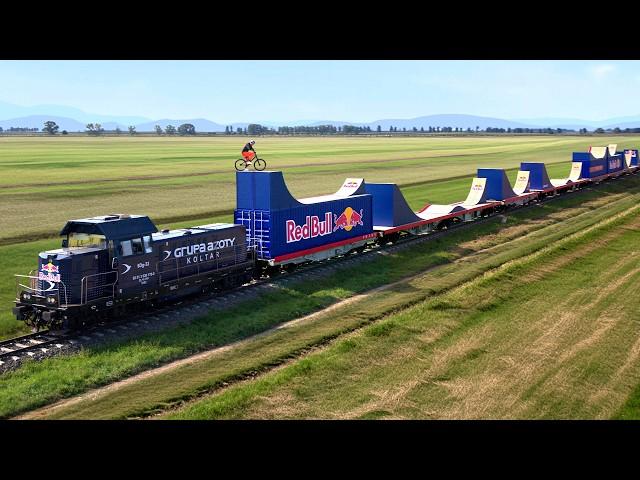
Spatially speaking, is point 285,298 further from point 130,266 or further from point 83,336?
point 83,336

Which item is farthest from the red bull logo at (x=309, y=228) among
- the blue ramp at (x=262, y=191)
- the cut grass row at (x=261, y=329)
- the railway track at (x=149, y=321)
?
the cut grass row at (x=261, y=329)

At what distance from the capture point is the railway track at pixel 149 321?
1908 cm

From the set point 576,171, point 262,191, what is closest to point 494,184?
point 576,171

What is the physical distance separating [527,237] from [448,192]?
2634 centimetres

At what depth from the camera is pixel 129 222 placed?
869 inches

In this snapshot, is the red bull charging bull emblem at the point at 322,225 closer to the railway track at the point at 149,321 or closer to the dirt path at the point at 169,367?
the railway track at the point at 149,321

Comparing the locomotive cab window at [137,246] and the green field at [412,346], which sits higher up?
the locomotive cab window at [137,246]

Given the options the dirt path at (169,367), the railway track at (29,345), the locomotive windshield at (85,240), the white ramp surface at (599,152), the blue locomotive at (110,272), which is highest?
the white ramp surface at (599,152)

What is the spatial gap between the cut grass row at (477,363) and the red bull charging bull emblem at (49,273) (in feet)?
24.0

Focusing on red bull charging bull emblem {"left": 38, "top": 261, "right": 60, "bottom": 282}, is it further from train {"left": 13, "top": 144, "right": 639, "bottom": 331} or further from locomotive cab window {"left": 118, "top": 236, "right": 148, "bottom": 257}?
locomotive cab window {"left": 118, "top": 236, "right": 148, "bottom": 257}

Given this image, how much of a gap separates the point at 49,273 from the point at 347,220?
15581 mm

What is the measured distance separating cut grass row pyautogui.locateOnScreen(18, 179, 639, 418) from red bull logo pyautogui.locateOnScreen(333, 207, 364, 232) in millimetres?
2255

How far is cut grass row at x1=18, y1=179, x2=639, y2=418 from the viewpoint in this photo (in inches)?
647
